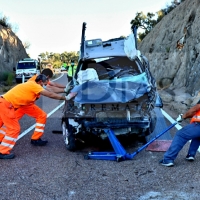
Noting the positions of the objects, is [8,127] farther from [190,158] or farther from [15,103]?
[190,158]

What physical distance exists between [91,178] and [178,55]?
17202mm

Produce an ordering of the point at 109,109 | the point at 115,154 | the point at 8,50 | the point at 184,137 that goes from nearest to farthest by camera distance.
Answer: the point at 184,137 → the point at 115,154 → the point at 109,109 → the point at 8,50

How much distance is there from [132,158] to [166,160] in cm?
66

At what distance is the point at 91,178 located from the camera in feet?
16.1

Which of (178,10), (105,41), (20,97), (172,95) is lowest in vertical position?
(172,95)

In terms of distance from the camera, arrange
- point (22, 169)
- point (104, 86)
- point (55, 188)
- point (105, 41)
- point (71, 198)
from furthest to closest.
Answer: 1. point (105, 41)
2. point (104, 86)
3. point (22, 169)
4. point (55, 188)
5. point (71, 198)

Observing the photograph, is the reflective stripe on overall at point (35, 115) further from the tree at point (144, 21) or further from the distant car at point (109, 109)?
the tree at point (144, 21)

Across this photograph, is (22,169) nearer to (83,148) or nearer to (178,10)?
(83,148)

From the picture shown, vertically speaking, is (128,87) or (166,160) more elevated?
(128,87)

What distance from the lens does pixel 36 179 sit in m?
4.88

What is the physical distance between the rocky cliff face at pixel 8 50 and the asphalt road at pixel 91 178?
31213 millimetres

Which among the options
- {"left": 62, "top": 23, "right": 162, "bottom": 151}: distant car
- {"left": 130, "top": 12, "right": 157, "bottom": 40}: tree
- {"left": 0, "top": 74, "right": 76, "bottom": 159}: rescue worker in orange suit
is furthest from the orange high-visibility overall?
{"left": 130, "top": 12, "right": 157, "bottom": 40}: tree

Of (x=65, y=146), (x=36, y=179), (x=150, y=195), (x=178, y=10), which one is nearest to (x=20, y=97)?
(x=65, y=146)

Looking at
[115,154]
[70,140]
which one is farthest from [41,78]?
[115,154]
